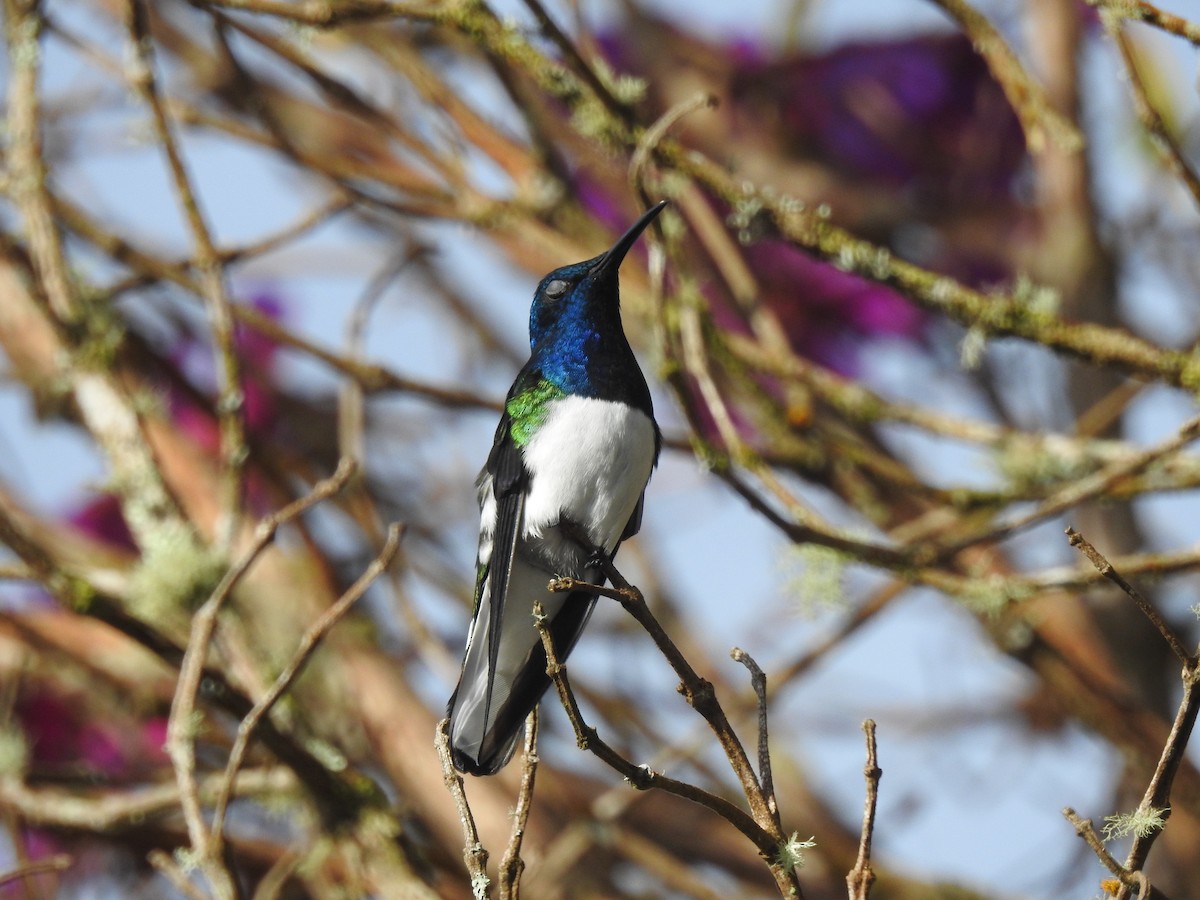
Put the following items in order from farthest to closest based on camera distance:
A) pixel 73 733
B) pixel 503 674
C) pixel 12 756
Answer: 1. pixel 73 733
2. pixel 12 756
3. pixel 503 674

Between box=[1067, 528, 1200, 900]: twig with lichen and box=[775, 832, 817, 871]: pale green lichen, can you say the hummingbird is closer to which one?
box=[775, 832, 817, 871]: pale green lichen

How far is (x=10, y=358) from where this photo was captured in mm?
3340

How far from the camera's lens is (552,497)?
6.16ft

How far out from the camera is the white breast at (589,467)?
1.87 metres

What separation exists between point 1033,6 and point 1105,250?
775mm

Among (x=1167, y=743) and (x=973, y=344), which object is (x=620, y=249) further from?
(x=1167, y=743)

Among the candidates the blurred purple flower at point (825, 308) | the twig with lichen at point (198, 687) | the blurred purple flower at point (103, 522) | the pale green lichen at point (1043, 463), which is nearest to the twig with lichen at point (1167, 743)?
the twig with lichen at point (198, 687)

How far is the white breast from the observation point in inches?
73.5

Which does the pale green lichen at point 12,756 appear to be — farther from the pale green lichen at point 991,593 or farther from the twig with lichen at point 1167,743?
the twig with lichen at point 1167,743

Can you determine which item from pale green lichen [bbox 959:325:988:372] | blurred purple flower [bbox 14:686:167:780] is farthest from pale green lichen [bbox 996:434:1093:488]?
blurred purple flower [bbox 14:686:167:780]

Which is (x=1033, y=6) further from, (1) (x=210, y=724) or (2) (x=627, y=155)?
(1) (x=210, y=724)

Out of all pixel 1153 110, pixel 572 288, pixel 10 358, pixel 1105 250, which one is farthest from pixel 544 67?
pixel 1105 250

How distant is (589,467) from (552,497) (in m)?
0.07

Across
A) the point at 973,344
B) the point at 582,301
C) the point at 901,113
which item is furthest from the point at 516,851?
the point at 901,113
